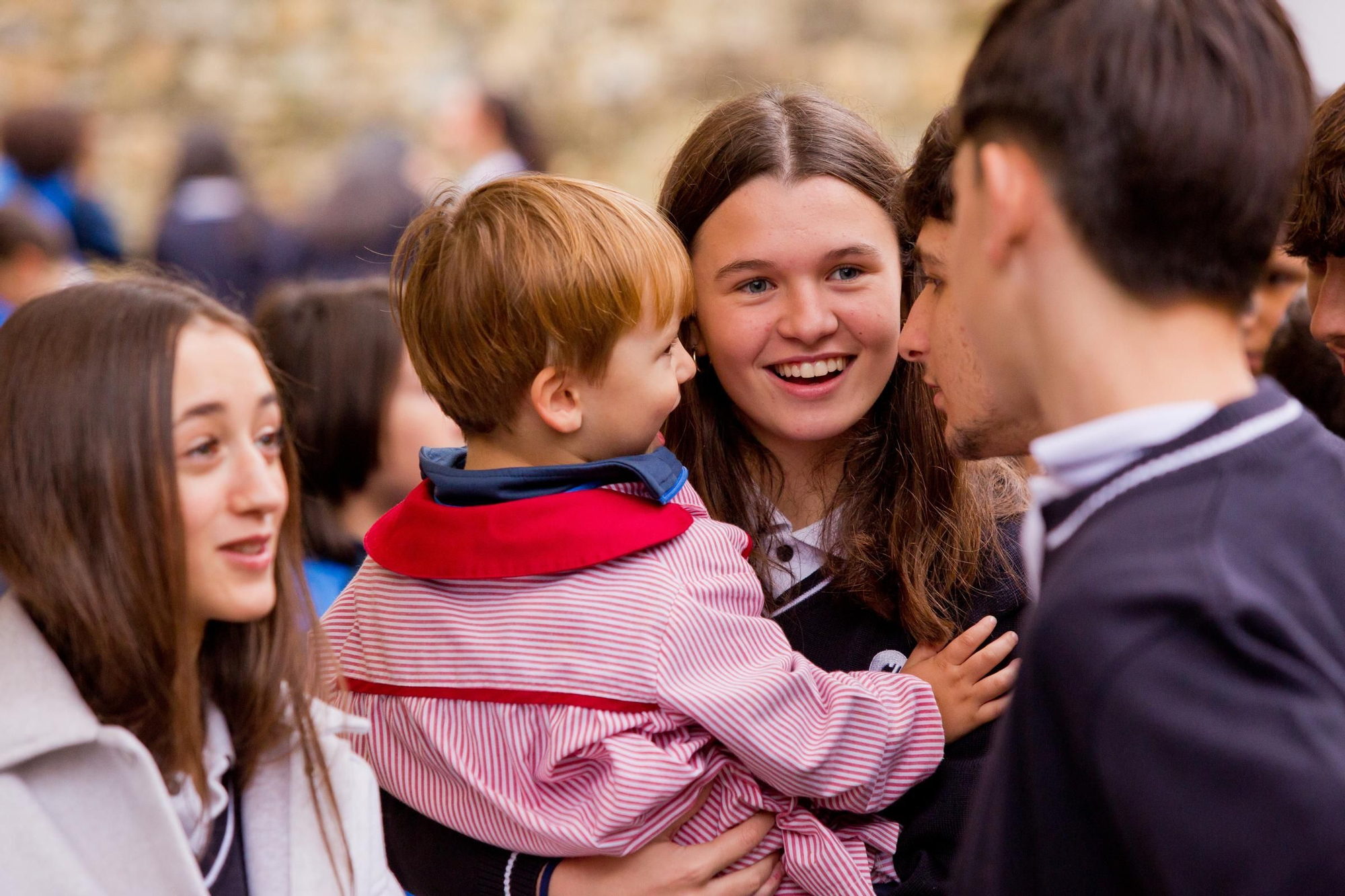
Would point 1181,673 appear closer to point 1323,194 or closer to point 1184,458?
point 1184,458

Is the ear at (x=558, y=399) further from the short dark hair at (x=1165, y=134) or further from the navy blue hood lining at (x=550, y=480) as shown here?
the short dark hair at (x=1165, y=134)

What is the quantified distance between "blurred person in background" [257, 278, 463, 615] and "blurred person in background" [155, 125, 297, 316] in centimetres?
327

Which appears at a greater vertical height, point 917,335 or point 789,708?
point 917,335

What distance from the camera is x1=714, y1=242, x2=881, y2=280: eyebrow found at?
1744 mm

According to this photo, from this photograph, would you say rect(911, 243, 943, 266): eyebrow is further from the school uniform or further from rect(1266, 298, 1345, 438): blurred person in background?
rect(1266, 298, 1345, 438): blurred person in background

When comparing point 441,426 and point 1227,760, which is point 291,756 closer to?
point 1227,760

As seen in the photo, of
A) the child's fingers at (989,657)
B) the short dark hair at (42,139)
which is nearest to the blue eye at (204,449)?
the child's fingers at (989,657)

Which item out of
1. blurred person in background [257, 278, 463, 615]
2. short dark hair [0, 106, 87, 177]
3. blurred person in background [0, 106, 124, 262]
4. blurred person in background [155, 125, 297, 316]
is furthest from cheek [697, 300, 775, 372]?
short dark hair [0, 106, 87, 177]

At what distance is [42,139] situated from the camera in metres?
6.15

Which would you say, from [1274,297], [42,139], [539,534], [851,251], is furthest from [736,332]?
[42,139]

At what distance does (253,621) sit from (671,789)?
52 cm

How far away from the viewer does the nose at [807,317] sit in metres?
1.73

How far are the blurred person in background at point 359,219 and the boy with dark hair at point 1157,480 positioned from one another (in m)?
4.22

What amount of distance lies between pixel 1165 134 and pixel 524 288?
30.9 inches
